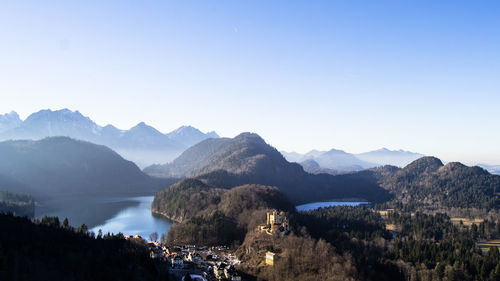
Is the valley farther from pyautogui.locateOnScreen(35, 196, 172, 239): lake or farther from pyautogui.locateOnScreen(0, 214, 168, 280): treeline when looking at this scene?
pyautogui.locateOnScreen(0, 214, 168, 280): treeline

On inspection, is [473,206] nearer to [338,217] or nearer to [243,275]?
[338,217]

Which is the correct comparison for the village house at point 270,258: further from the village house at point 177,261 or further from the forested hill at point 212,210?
the forested hill at point 212,210

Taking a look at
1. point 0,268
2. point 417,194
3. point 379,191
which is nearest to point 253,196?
point 0,268

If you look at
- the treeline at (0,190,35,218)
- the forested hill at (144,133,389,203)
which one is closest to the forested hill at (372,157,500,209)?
the forested hill at (144,133,389,203)

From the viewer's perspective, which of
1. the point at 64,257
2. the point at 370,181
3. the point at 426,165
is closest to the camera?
the point at 64,257

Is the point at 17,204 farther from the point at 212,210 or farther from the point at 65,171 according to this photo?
the point at 65,171

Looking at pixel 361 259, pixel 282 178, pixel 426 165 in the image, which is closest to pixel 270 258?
pixel 361 259
